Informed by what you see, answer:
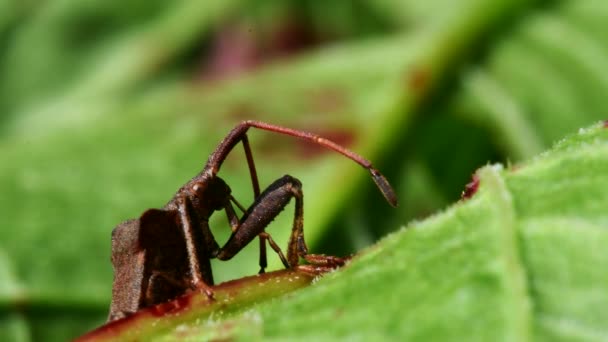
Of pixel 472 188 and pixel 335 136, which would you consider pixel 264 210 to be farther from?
pixel 335 136

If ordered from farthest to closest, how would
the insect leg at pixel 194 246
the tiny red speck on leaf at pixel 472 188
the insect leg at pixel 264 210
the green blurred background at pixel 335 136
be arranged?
the green blurred background at pixel 335 136 < the insect leg at pixel 264 210 < the insect leg at pixel 194 246 < the tiny red speck on leaf at pixel 472 188

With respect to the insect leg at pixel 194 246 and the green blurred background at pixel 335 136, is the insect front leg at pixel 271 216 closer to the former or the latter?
the insect leg at pixel 194 246

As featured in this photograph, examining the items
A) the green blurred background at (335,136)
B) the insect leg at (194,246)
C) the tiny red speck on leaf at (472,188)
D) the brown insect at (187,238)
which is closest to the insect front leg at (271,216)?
the brown insect at (187,238)

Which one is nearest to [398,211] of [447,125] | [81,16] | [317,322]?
[447,125]

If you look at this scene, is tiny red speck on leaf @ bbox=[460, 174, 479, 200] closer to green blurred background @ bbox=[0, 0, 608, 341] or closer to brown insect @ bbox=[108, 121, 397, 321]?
brown insect @ bbox=[108, 121, 397, 321]

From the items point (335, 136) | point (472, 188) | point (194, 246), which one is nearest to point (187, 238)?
point (194, 246)

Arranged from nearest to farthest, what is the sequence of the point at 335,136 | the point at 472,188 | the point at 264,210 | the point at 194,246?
the point at 472,188 → the point at 194,246 → the point at 264,210 → the point at 335,136

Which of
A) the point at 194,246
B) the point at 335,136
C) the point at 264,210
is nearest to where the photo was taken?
the point at 194,246

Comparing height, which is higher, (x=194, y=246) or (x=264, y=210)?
(x=264, y=210)

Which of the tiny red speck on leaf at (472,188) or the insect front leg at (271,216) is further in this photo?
the insect front leg at (271,216)
